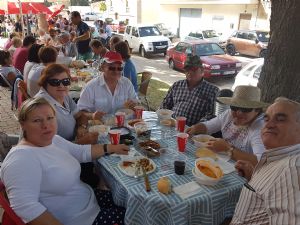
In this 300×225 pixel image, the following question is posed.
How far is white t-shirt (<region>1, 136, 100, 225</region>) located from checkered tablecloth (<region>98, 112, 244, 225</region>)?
0.29 meters

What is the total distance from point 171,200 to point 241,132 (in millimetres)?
1218

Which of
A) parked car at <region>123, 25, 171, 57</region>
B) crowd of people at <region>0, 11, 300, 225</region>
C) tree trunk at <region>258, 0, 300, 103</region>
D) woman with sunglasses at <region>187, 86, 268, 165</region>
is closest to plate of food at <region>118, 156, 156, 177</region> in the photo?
crowd of people at <region>0, 11, 300, 225</region>

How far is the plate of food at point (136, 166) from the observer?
2355 millimetres

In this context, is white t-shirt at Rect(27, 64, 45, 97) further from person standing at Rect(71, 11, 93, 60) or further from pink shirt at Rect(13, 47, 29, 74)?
person standing at Rect(71, 11, 93, 60)

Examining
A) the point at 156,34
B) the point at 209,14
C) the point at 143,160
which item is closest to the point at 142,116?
the point at 143,160

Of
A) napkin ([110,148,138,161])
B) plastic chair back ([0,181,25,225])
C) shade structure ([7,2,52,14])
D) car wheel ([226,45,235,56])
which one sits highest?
shade structure ([7,2,52,14])

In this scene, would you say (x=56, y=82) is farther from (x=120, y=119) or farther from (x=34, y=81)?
(x=34, y=81)

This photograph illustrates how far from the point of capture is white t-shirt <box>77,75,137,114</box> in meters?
3.89

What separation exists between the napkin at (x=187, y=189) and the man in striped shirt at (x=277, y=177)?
336mm

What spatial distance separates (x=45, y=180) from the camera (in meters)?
2.08

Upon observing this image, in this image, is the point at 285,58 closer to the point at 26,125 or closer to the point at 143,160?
the point at 143,160

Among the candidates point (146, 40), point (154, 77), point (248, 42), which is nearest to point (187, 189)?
point (154, 77)

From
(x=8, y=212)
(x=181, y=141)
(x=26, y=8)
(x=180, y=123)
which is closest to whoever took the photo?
(x=8, y=212)

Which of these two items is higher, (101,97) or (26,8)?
(26,8)
